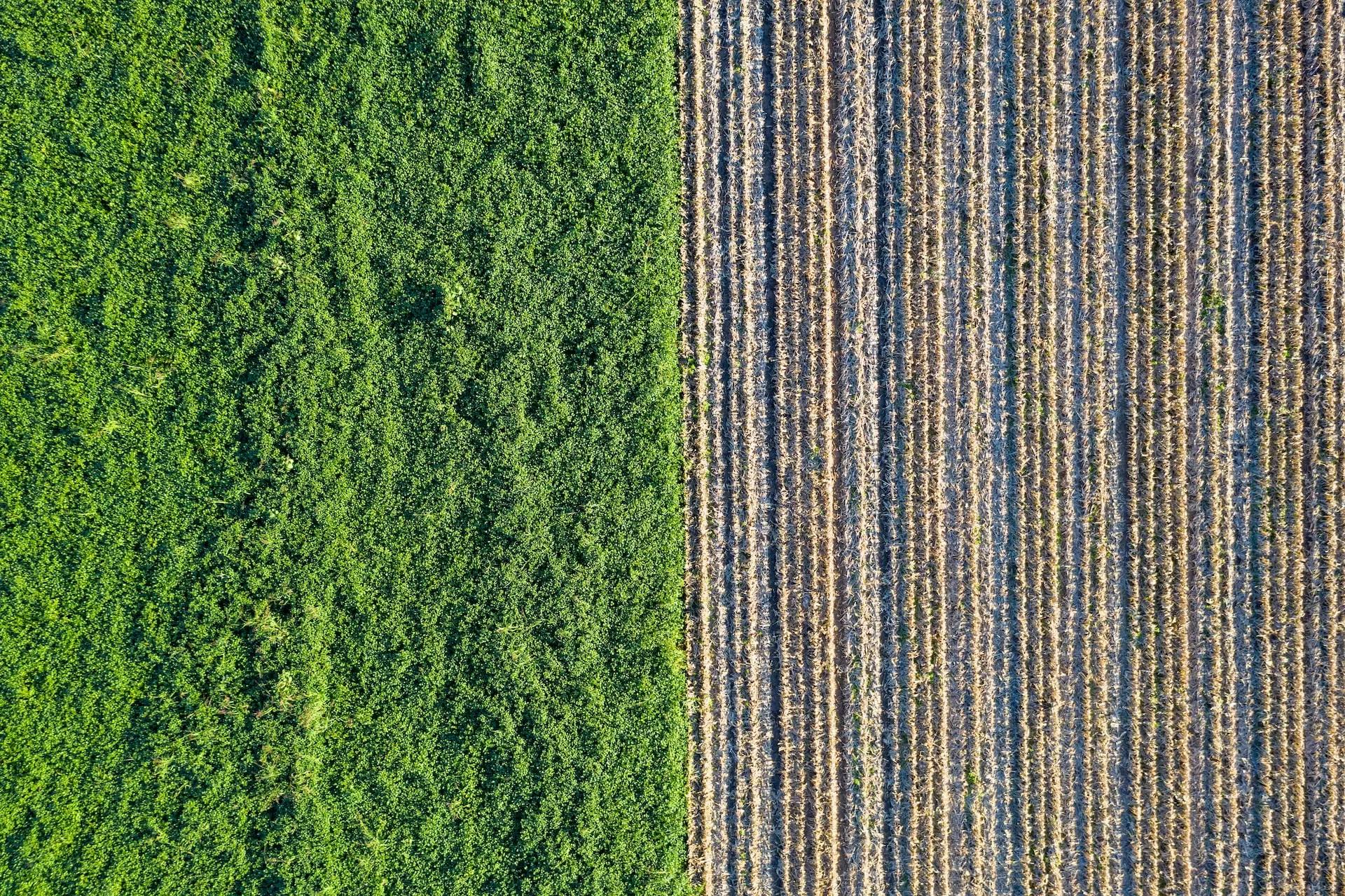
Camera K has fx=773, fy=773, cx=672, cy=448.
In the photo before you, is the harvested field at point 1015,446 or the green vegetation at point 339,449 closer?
the green vegetation at point 339,449

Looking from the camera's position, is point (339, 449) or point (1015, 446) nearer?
point (339, 449)

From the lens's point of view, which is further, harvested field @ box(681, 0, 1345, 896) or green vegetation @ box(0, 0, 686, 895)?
harvested field @ box(681, 0, 1345, 896)

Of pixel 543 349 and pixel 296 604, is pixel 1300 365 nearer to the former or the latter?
pixel 543 349

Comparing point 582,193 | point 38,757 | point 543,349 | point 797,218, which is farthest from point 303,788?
point 797,218
